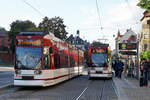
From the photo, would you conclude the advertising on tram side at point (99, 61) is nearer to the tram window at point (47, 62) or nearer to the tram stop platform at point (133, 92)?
the tram stop platform at point (133, 92)

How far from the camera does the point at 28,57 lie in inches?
670

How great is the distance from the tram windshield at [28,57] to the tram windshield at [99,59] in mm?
11653

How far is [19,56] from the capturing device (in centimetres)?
1712

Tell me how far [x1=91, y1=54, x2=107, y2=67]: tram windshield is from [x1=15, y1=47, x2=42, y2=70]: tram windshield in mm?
11653

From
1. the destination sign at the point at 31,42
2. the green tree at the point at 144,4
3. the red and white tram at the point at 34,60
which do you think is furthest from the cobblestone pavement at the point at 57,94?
the green tree at the point at 144,4

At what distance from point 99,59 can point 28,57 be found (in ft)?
39.9

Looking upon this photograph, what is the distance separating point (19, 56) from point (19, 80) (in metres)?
1.33

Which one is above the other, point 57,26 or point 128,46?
point 57,26

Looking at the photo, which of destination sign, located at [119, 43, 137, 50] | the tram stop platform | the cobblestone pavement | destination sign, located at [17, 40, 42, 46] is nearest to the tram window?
destination sign, located at [17, 40, 42, 46]

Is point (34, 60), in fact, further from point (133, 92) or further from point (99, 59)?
point (99, 59)

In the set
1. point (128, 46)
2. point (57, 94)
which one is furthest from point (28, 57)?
point (128, 46)

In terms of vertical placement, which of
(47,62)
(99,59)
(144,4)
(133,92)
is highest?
(144,4)

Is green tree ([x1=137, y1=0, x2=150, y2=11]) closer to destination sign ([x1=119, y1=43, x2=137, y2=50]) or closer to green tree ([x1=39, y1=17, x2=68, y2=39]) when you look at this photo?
destination sign ([x1=119, y1=43, x2=137, y2=50])

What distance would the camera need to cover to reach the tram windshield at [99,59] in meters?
28.0
